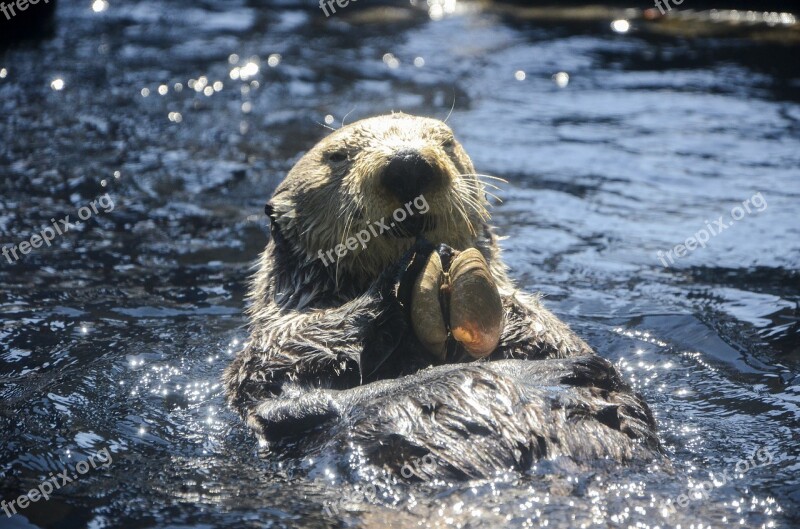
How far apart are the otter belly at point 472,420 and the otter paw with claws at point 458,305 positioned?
0.11 m

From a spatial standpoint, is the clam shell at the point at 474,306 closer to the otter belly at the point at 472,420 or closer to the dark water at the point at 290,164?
the otter belly at the point at 472,420

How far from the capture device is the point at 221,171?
9.06 m

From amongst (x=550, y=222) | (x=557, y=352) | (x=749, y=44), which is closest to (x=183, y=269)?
(x=550, y=222)

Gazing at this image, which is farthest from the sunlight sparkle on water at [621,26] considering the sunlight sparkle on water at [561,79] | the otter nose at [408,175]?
the otter nose at [408,175]

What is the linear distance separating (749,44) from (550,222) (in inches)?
242

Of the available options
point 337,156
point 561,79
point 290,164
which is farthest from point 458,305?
point 561,79

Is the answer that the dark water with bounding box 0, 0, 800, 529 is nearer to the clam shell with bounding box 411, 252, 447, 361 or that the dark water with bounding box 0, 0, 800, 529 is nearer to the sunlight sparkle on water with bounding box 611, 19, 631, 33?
the sunlight sparkle on water with bounding box 611, 19, 631, 33

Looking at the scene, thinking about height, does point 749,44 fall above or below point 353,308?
below

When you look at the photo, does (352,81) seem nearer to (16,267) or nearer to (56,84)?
(56,84)

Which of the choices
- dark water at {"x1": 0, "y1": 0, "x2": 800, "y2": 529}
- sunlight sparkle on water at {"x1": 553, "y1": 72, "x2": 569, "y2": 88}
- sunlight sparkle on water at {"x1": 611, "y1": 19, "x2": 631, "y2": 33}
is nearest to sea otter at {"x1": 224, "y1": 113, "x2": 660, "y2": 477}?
dark water at {"x1": 0, "y1": 0, "x2": 800, "y2": 529}

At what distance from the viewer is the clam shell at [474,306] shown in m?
3.89

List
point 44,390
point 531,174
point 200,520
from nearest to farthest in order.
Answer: point 200,520 → point 44,390 → point 531,174

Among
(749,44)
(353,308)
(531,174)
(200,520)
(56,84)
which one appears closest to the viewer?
(200,520)

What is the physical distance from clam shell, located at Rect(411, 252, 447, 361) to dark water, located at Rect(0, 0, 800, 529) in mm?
639
